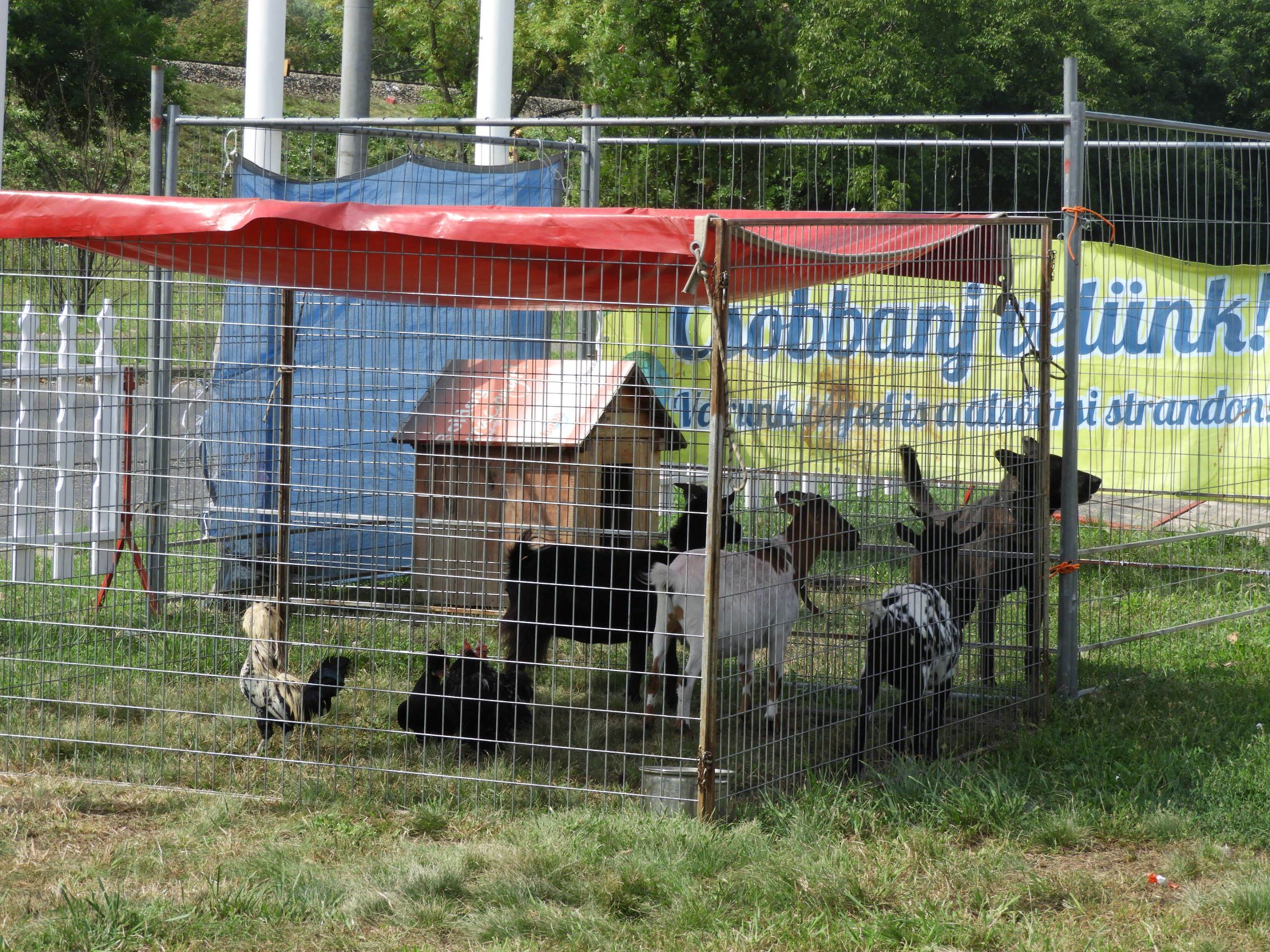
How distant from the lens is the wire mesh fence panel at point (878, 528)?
477 centimetres

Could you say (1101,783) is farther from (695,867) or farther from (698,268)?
(698,268)

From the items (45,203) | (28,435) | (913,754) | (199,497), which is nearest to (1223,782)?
(913,754)

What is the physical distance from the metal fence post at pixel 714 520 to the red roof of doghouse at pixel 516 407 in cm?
253

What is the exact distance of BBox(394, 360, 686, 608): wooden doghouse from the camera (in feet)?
23.7

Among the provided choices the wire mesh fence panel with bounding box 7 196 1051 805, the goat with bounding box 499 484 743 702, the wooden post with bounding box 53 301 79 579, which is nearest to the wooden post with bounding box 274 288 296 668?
the wire mesh fence panel with bounding box 7 196 1051 805

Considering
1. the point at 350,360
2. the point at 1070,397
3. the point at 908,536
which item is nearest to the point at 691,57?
the point at 350,360

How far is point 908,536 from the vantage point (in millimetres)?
5535

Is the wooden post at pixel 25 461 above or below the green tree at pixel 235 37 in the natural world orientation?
below

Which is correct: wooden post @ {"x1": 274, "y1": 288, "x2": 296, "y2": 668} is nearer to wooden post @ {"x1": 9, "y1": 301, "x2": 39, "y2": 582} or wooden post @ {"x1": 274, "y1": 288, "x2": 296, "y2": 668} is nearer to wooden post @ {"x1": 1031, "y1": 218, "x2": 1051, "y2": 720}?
wooden post @ {"x1": 9, "y1": 301, "x2": 39, "y2": 582}

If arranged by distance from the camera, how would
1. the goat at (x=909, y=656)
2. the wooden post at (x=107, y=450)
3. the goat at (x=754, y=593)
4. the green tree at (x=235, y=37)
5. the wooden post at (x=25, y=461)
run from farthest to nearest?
1. the green tree at (x=235, y=37)
2. the wooden post at (x=107, y=450)
3. the wooden post at (x=25, y=461)
4. the goat at (x=909, y=656)
5. the goat at (x=754, y=593)

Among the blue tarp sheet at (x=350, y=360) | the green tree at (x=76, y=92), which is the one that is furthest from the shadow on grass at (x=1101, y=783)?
the green tree at (x=76, y=92)

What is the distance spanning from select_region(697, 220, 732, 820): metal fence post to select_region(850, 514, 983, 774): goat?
2.91ft

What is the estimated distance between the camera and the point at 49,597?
24.8 feet

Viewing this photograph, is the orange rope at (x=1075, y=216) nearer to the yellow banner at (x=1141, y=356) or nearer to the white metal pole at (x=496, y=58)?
the yellow banner at (x=1141, y=356)
